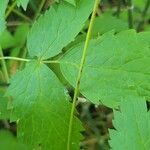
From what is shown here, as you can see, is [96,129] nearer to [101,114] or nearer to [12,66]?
[101,114]

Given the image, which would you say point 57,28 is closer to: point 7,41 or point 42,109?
point 42,109

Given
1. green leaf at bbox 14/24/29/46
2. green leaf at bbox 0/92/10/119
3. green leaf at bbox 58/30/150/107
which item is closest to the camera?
green leaf at bbox 58/30/150/107

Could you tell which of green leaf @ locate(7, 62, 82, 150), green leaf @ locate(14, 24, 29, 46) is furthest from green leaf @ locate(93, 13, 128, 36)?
green leaf @ locate(7, 62, 82, 150)

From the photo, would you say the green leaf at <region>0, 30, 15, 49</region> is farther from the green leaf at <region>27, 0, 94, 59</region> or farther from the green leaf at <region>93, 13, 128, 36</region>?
the green leaf at <region>27, 0, 94, 59</region>

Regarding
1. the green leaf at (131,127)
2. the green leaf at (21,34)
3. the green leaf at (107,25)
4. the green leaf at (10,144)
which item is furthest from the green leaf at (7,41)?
the green leaf at (131,127)

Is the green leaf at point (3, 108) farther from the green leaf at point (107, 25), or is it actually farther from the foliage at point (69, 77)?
the green leaf at point (107, 25)

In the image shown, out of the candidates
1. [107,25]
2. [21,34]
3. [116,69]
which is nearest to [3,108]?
[116,69]
